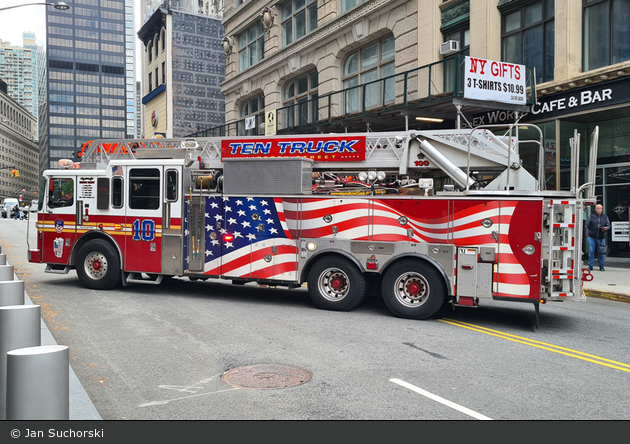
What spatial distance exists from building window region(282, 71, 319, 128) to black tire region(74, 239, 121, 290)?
14535 millimetres

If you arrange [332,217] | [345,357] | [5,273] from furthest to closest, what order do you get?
1. [332,217]
2. [5,273]
3. [345,357]

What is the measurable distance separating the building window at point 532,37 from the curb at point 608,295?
8041mm

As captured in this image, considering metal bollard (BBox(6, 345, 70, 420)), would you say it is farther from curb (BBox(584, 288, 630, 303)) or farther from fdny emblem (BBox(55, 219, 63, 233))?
curb (BBox(584, 288, 630, 303))

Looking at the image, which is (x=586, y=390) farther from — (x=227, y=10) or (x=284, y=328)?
(x=227, y=10)

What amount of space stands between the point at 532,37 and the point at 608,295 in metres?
9.67

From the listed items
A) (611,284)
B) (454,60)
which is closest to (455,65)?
(454,60)

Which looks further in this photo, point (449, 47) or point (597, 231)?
point (449, 47)

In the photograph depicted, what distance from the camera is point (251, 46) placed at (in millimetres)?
32969

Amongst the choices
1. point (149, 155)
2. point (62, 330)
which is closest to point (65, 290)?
point (149, 155)

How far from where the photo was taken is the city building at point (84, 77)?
548 feet

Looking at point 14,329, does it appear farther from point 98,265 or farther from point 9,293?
point 98,265

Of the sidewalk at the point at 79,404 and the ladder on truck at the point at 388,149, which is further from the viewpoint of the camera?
the ladder on truck at the point at 388,149

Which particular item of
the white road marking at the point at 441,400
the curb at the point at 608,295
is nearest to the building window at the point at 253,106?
the curb at the point at 608,295

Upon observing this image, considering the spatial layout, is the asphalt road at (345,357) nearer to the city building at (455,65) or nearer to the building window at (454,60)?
the city building at (455,65)
